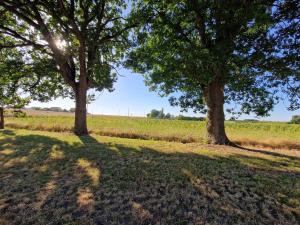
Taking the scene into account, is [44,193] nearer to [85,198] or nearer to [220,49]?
[85,198]

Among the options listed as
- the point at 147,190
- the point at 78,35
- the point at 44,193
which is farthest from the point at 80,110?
the point at 147,190

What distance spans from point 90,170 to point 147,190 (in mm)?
2228

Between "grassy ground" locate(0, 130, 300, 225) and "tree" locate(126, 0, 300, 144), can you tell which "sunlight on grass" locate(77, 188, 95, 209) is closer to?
"grassy ground" locate(0, 130, 300, 225)

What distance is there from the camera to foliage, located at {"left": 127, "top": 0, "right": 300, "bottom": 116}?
8.47 m

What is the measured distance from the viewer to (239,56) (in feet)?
28.5

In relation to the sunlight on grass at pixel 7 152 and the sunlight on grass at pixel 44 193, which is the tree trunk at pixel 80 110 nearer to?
the sunlight on grass at pixel 7 152

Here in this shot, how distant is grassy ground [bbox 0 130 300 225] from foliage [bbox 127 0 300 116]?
4.05m

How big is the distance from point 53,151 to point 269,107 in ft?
34.7

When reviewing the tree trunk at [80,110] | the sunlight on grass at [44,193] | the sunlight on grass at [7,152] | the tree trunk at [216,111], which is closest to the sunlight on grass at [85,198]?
the sunlight on grass at [44,193]

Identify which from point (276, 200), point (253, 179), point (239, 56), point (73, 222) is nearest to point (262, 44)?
point (239, 56)

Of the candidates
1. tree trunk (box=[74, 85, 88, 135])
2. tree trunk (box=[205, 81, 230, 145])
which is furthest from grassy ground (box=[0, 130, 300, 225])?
tree trunk (box=[74, 85, 88, 135])

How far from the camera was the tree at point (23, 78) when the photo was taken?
1449 cm

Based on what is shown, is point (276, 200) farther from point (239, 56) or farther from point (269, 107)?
point (269, 107)

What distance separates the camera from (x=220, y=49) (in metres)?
8.45
